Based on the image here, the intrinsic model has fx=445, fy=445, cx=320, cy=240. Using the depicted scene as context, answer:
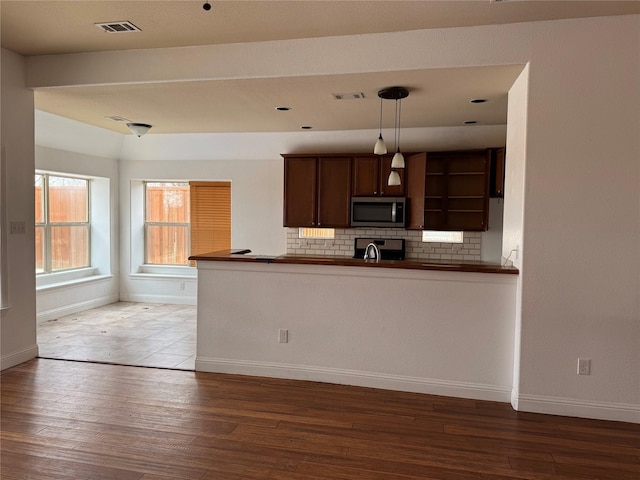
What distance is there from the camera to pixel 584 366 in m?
3.17

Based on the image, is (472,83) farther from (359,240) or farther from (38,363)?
(38,363)

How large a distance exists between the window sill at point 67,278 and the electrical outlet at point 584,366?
20.0 feet

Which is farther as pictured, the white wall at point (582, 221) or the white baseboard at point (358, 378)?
the white baseboard at point (358, 378)

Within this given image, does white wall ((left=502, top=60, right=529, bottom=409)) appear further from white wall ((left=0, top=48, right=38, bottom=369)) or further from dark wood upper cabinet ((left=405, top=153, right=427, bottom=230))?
white wall ((left=0, top=48, right=38, bottom=369))

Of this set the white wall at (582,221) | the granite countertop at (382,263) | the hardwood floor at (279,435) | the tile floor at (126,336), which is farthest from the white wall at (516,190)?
the tile floor at (126,336)

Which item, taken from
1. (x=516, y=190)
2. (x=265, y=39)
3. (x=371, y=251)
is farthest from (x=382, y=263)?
(x=371, y=251)

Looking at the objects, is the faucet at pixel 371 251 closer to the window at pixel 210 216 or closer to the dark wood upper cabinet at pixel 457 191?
the dark wood upper cabinet at pixel 457 191

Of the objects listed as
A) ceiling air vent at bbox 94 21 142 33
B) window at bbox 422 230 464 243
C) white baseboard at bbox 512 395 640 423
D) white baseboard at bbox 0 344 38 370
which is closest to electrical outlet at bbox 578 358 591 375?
white baseboard at bbox 512 395 640 423

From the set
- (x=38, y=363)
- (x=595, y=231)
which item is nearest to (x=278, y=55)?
(x=595, y=231)

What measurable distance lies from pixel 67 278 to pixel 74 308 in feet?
1.52

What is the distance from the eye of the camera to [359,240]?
6.34 metres

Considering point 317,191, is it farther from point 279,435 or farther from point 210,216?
point 279,435

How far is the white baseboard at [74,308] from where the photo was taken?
5.90 meters

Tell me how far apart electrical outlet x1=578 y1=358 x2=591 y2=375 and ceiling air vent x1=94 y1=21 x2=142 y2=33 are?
4.08 metres
